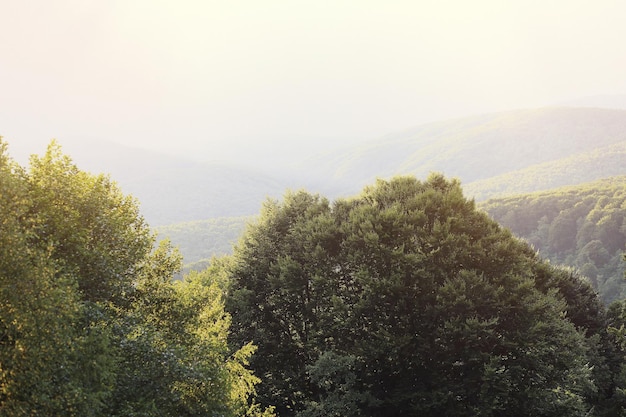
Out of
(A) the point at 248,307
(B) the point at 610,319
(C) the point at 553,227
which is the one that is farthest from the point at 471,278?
(C) the point at 553,227

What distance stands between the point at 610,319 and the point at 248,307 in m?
36.0

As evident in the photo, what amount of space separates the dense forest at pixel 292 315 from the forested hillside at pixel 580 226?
3693 inches

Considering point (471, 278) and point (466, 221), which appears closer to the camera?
point (471, 278)

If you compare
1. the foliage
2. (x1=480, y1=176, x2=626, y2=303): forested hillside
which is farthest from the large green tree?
(x1=480, y1=176, x2=626, y2=303): forested hillside

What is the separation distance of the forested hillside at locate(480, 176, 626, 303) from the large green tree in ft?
306

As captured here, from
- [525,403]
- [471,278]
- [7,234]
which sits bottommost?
[525,403]

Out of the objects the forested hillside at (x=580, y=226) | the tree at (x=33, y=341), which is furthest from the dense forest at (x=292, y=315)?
the forested hillside at (x=580, y=226)

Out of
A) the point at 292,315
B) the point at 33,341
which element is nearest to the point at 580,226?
the point at 292,315

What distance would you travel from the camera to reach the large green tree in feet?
89.9

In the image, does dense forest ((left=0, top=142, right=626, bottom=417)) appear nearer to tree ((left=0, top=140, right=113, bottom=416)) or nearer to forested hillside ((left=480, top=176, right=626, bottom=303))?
tree ((left=0, top=140, right=113, bottom=416))

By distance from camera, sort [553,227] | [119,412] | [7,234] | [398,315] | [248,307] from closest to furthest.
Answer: [7,234] → [119,412] → [398,315] → [248,307] → [553,227]

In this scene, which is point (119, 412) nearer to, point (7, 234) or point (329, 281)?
point (7, 234)

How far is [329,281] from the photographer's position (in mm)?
31250

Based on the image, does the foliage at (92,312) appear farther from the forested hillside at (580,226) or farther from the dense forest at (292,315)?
the forested hillside at (580,226)
